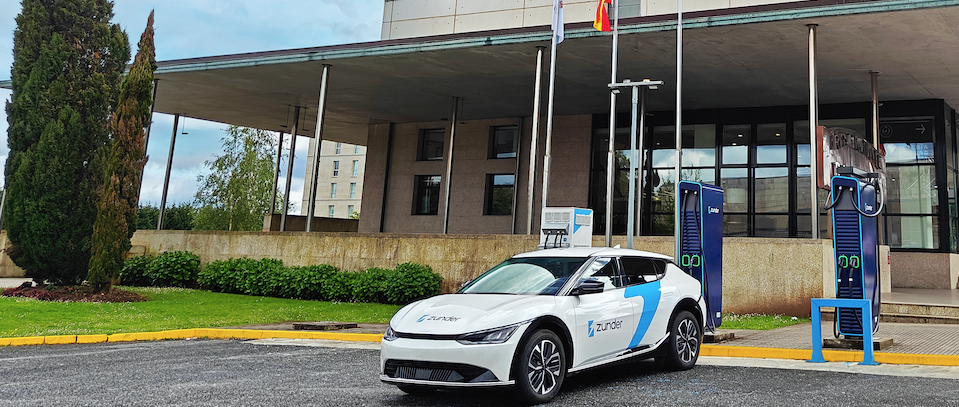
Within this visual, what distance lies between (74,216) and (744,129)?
21.4 meters

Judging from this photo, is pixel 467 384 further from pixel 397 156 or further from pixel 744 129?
pixel 397 156

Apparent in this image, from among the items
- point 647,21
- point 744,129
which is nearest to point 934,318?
point 647,21

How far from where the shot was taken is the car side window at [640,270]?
26.7 feet

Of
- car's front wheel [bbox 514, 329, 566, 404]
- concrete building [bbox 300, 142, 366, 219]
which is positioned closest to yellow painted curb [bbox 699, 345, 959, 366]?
car's front wheel [bbox 514, 329, 566, 404]

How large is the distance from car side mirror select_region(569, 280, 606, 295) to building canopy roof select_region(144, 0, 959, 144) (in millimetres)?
11634

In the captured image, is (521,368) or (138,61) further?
(138,61)

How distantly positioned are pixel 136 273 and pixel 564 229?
48.9 ft

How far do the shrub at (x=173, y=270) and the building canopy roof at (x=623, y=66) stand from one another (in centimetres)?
613

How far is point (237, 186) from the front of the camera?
42844mm

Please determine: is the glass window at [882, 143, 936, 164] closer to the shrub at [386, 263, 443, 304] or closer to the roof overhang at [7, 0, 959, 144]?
the roof overhang at [7, 0, 959, 144]

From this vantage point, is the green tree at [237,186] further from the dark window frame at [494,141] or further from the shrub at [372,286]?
the shrub at [372,286]

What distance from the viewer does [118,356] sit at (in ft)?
32.3

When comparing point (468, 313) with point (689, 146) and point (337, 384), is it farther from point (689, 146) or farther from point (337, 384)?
point (689, 146)

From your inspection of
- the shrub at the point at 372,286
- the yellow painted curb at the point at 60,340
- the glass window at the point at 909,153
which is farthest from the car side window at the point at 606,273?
the glass window at the point at 909,153
